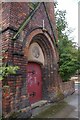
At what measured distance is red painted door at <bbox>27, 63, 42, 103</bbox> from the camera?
7.59m

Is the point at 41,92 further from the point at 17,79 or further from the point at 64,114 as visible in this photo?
the point at 17,79

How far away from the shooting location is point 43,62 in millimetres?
8766

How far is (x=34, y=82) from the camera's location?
26.0 feet

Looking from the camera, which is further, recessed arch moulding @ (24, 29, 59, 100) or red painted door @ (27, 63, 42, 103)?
recessed arch moulding @ (24, 29, 59, 100)

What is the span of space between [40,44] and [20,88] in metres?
3.18

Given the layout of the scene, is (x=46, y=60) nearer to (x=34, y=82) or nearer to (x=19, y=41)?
(x=34, y=82)

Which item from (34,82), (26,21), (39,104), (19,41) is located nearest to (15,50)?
(19,41)

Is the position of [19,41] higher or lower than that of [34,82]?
higher

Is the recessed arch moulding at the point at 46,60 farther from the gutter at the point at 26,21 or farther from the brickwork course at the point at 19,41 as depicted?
the gutter at the point at 26,21

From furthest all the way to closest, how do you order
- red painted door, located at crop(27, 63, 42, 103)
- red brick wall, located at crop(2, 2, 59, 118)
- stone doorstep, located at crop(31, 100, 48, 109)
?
1. red painted door, located at crop(27, 63, 42, 103)
2. stone doorstep, located at crop(31, 100, 48, 109)
3. red brick wall, located at crop(2, 2, 59, 118)

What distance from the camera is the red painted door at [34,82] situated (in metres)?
7.59

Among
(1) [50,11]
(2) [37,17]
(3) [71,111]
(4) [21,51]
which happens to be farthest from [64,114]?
(1) [50,11]

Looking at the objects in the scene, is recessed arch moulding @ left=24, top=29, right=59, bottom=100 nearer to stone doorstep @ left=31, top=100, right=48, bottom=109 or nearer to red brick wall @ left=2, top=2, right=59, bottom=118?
stone doorstep @ left=31, top=100, right=48, bottom=109

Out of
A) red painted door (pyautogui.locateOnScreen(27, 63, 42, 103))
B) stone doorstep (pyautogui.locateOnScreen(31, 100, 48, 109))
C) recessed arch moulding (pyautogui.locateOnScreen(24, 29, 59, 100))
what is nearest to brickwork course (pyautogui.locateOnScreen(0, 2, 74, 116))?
recessed arch moulding (pyautogui.locateOnScreen(24, 29, 59, 100))
